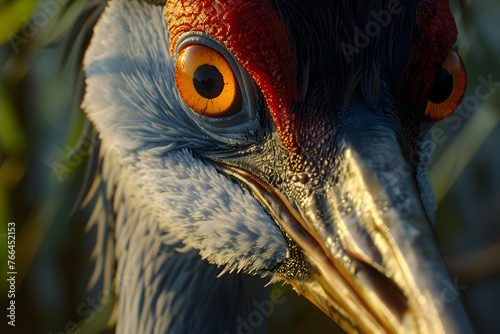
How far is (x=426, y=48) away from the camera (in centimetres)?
106

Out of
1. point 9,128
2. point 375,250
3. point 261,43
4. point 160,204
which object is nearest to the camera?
point 375,250

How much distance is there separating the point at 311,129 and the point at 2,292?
2.16 metres

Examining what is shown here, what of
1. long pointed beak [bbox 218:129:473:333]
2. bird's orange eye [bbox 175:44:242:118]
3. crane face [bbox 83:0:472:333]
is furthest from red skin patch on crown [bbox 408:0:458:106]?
bird's orange eye [bbox 175:44:242:118]

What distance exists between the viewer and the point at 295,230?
38.2 inches

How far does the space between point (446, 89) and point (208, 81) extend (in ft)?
2.06

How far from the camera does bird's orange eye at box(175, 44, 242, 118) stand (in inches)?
39.0

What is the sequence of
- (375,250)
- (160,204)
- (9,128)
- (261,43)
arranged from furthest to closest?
(9,128) → (160,204) → (261,43) → (375,250)

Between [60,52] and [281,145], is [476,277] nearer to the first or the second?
[281,145]

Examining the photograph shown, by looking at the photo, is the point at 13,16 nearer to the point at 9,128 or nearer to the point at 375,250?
the point at 9,128

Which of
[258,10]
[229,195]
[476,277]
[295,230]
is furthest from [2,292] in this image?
[476,277]

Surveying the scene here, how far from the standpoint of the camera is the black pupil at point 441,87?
112 cm

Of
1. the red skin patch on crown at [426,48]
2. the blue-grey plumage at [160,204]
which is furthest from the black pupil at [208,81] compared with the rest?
the red skin patch on crown at [426,48]

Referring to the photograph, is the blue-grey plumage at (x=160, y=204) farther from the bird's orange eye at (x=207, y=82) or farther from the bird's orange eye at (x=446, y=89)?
the bird's orange eye at (x=446, y=89)

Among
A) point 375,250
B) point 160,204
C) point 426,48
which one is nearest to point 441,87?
point 426,48
